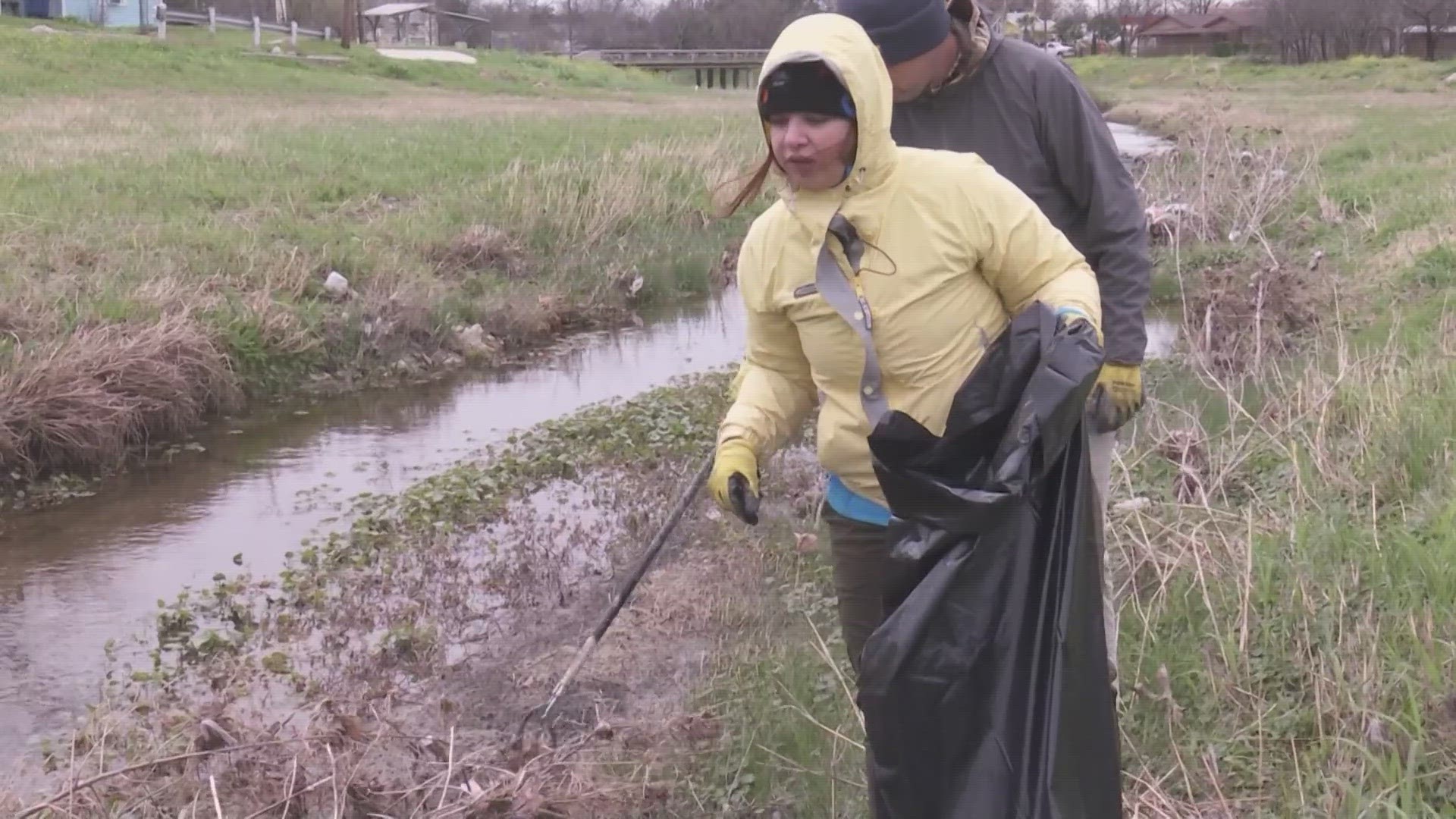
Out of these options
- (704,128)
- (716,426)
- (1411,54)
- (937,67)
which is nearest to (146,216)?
(716,426)

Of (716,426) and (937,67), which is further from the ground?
(937,67)

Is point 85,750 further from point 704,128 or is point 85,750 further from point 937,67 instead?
point 704,128

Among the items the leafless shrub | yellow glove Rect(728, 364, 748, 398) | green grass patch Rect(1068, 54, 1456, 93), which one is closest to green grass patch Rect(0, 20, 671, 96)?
green grass patch Rect(1068, 54, 1456, 93)

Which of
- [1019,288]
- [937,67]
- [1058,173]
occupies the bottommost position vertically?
[1019,288]

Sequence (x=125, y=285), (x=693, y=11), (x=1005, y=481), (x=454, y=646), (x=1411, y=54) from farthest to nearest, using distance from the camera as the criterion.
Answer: (x=693, y=11)
(x=1411, y=54)
(x=125, y=285)
(x=454, y=646)
(x=1005, y=481)

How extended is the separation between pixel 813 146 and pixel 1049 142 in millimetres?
815

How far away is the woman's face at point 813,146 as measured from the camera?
2.21m

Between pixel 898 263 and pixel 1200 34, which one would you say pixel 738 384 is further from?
pixel 1200 34

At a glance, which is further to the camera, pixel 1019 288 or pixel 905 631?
pixel 1019 288

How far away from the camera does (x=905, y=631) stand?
6.82 ft

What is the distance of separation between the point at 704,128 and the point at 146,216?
11.5 meters

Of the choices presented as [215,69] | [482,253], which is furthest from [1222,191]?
[215,69]

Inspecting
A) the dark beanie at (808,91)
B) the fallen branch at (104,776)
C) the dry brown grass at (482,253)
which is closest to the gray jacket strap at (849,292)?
the dark beanie at (808,91)

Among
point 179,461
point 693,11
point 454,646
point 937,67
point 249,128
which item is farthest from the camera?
point 693,11
